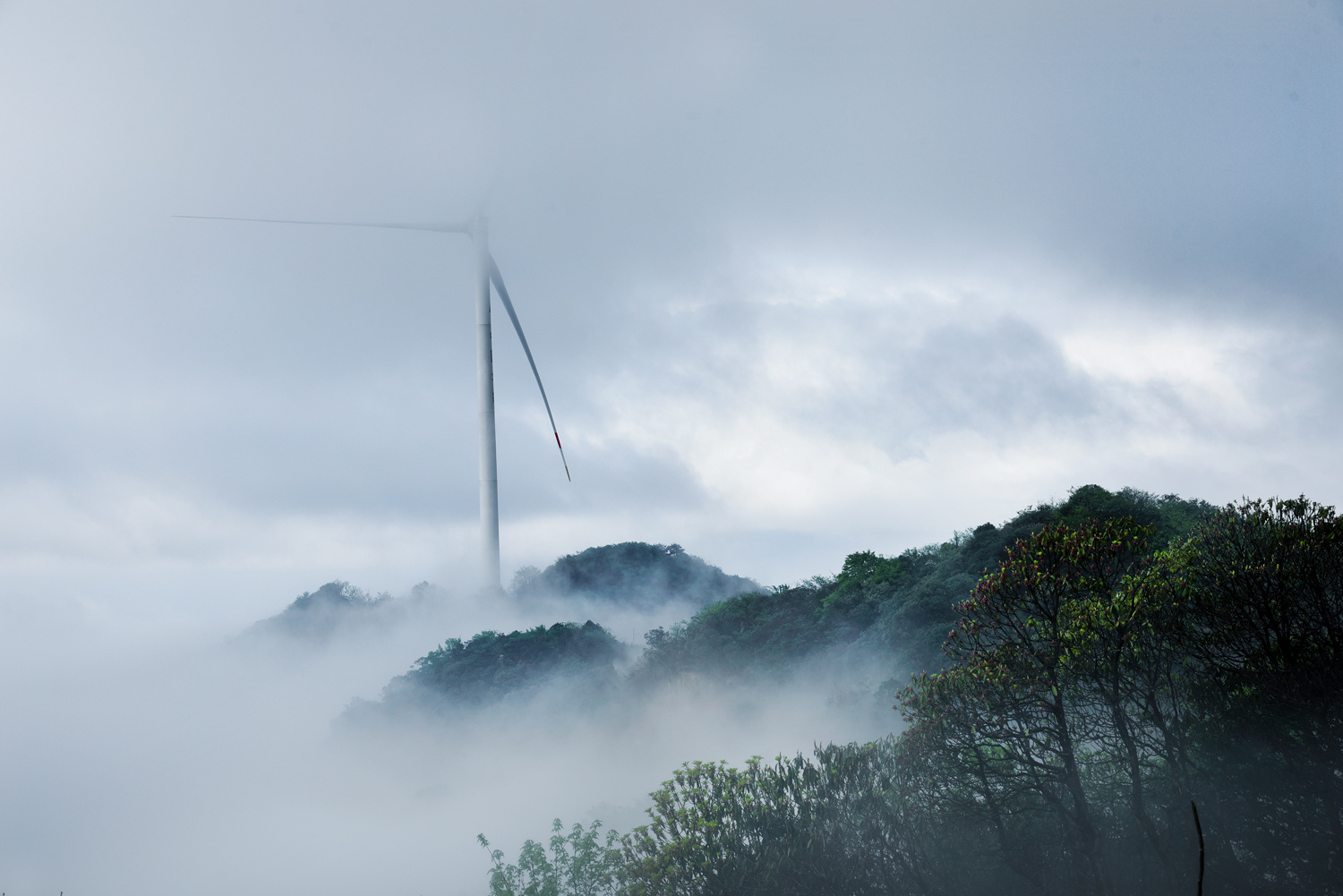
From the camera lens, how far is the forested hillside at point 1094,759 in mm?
24453

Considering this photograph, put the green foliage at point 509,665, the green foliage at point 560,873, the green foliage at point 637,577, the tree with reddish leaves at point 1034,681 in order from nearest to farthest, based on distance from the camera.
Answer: the tree with reddish leaves at point 1034,681 → the green foliage at point 560,873 → the green foliage at point 509,665 → the green foliage at point 637,577

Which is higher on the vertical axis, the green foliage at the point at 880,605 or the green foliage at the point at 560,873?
the green foliage at the point at 880,605

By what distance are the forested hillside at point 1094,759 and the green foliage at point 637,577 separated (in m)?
146

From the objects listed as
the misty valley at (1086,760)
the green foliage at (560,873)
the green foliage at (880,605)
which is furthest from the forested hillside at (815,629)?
the green foliage at (560,873)

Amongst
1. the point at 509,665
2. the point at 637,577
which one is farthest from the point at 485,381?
the point at 637,577

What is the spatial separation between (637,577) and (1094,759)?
150 metres

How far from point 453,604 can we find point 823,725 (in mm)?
114088

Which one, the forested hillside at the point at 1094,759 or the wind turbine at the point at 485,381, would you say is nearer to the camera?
the forested hillside at the point at 1094,759

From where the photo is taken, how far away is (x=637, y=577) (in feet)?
577

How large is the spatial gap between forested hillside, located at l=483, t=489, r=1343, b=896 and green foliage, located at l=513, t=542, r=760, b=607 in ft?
479

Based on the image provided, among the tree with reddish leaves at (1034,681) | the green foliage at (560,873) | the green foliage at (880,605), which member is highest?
the green foliage at (880,605)

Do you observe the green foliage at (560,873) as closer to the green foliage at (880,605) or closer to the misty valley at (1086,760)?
the misty valley at (1086,760)

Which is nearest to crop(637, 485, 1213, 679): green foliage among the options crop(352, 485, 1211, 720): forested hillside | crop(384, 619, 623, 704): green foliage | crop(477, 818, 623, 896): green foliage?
crop(352, 485, 1211, 720): forested hillside

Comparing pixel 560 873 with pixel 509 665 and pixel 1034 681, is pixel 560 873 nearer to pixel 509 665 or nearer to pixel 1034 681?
pixel 1034 681
